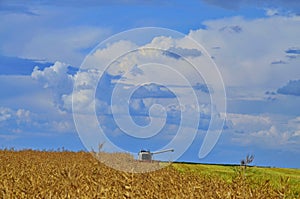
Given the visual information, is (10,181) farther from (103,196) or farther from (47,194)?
(103,196)

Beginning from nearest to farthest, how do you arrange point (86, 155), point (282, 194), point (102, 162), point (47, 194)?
1. point (282, 194)
2. point (47, 194)
3. point (102, 162)
4. point (86, 155)

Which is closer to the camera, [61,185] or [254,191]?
[254,191]

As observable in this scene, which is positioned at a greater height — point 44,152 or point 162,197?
point 44,152

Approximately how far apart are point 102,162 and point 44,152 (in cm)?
1052

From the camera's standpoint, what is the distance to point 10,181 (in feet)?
55.2

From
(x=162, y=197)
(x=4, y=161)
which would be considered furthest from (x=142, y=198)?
(x=4, y=161)

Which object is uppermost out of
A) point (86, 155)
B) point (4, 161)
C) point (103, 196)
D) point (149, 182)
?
point (86, 155)

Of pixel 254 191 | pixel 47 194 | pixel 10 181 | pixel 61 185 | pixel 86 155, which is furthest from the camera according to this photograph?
pixel 86 155

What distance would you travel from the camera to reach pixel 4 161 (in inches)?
1078

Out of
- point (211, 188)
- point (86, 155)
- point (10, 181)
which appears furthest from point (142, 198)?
point (86, 155)

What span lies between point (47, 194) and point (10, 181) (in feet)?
12.8

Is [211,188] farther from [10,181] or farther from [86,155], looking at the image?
[86,155]

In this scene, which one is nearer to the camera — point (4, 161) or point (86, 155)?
point (4, 161)

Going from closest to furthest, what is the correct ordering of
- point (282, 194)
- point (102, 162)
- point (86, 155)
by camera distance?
point (282, 194), point (102, 162), point (86, 155)
